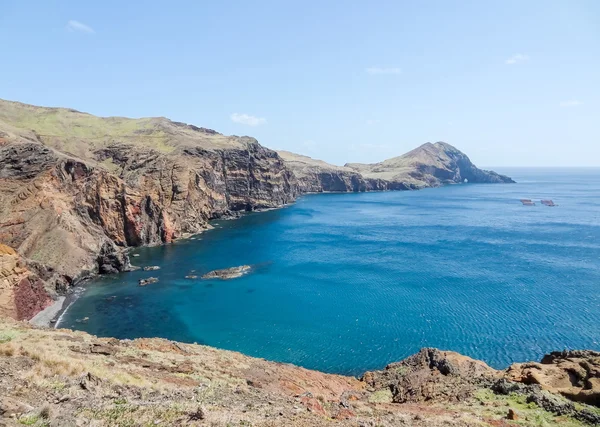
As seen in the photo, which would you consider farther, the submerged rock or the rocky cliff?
the submerged rock

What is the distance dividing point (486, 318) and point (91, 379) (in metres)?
53.8

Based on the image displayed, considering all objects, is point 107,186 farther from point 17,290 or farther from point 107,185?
point 17,290

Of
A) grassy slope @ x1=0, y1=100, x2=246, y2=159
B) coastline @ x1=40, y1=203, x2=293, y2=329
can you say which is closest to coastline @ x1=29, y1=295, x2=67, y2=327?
coastline @ x1=40, y1=203, x2=293, y2=329

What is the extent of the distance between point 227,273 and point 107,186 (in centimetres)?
4080

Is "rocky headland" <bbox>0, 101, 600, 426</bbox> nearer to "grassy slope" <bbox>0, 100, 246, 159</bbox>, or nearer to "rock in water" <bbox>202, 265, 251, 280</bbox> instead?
"rock in water" <bbox>202, 265, 251, 280</bbox>

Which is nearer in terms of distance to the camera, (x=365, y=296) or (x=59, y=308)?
(x=59, y=308)

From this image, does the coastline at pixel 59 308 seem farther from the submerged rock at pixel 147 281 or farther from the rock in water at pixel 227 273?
the rock in water at pixel 227 273

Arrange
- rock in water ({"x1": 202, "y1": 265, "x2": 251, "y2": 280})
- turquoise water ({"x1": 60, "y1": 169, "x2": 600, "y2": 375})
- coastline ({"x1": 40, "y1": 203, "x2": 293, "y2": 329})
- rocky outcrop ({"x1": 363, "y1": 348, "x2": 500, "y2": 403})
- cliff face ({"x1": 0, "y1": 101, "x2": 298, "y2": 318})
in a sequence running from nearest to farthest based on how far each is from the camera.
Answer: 1. rocky outcrop ({"x1": 363, "y1": 348, "x2": 500, "y2": 403})
2. turquoise water ({"x1": 60, "y1": 169, "x2": 600, "y2": 375})
3. coastline ({"x1": 40, "y1": 203, "x2": 293, "y2": 329})
4. cliff face ({"x1": 0, "y1": 101, "x2": 298, "y2": 318})
5. rock in water ({"x1": 202, "y1": 265, "x2": 251, "y2": 280})

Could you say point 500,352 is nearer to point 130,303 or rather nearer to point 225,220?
point 130,303

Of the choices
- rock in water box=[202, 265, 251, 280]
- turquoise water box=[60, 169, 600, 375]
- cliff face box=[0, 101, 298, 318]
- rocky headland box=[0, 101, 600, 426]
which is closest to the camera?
rocky headland box=[0, 101, 600, 426]

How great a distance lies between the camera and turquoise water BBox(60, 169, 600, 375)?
5131cm

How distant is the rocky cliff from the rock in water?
38.9 meters

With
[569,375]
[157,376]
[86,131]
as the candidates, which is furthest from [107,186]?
[569,375]

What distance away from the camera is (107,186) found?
9719 centimetres
